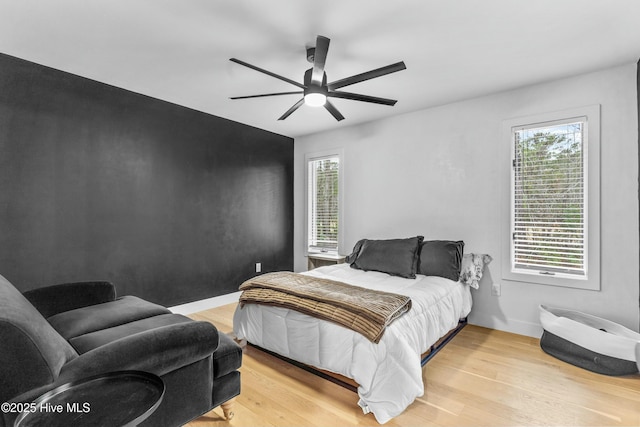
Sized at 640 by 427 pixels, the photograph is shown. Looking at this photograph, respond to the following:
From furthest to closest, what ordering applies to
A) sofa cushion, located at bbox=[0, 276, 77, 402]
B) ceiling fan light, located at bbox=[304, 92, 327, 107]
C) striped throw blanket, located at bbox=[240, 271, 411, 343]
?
1. ceiling fan light, located at bbox=[304, 92, 327, 107]
2. striped throw blanket, located at bbox=[240, 271, 411, 343]
3. sofa cushion, located at bbox=[0, 276, 77, 402]

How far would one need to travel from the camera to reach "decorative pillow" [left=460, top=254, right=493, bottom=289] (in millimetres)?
3242

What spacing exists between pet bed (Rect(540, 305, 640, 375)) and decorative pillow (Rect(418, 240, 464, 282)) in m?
0.83

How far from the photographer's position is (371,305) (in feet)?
6.89

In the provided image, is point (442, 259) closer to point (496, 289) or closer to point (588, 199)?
point (496, 289)

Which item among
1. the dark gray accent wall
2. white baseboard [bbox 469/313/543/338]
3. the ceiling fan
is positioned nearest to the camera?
the ceiling fan

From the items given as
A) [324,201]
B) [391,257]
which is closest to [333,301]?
[391,257]

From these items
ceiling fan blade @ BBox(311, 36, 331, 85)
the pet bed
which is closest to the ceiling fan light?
ceiling fan blade @ BBox(311, 36, 331, 85)

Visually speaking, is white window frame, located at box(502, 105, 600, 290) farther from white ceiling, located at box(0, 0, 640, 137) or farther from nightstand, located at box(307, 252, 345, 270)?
nightstand, located at box(307, 252, 345, 270)

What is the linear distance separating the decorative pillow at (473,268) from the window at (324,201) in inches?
74.3

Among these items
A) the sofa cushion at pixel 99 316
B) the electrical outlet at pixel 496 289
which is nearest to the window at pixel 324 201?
the electrical outlet at pixel 496 289

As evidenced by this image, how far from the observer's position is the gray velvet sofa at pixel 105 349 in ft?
3.69

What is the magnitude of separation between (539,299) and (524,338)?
0.42 m

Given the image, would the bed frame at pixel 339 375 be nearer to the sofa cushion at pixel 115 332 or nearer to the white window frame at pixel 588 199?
the sofa cushion at pixel 115 332

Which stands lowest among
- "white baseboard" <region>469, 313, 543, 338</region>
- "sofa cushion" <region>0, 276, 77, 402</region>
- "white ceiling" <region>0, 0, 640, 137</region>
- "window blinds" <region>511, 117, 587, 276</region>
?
"white baseboard" <region>469, 313, 543, 338</region>
